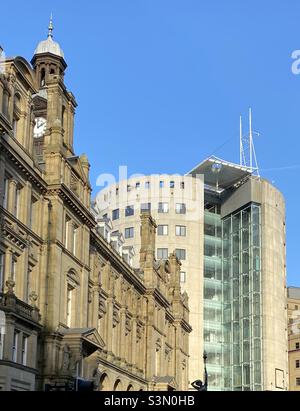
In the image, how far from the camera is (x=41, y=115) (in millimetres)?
66875

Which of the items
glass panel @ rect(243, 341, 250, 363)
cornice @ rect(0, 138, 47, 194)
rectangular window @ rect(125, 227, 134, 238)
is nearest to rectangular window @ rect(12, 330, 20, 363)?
cornice @ rect(0, 138, 47, 194)

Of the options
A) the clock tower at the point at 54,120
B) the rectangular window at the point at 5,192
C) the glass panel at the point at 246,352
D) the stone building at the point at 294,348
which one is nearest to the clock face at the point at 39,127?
the clock tower at the point at 54,120

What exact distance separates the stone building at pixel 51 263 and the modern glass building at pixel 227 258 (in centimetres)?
5812

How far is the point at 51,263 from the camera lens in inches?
2074

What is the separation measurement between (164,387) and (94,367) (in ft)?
80.4

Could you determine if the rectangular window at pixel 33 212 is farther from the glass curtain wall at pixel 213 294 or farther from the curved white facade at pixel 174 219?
the glass curtain wall at pixel 213 294

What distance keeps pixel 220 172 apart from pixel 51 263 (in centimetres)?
8864

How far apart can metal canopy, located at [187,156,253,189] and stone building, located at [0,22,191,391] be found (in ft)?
212

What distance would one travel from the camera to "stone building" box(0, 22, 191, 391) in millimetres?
46812

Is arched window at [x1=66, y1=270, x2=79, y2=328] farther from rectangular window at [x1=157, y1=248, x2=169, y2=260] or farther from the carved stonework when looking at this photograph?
rectangular window at [x1=157, y1=248, x2=169, y2=260]

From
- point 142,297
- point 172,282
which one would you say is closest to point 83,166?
point 142,297

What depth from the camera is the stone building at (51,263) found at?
46.8 meters

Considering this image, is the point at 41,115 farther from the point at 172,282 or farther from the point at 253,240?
the point at 253,240

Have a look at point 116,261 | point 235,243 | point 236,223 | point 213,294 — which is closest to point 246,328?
point 213,294
